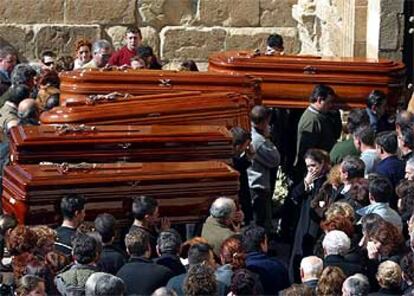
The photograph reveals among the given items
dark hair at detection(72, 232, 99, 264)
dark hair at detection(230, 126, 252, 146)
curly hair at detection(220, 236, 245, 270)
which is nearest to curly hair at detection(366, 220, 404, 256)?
curly hair at detection(220, 236, 245, 270)

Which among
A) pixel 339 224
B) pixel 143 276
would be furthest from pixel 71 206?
pixel 339 224

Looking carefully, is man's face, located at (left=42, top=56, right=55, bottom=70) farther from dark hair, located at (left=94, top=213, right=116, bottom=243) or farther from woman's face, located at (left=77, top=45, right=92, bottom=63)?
dark hair, located at (left=94, top=213, right=116, bottom=243)

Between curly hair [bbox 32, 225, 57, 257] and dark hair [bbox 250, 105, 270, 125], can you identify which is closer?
curly hair [bbox 32, 225, 57, 257]

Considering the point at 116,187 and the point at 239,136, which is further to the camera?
the point at 239,136

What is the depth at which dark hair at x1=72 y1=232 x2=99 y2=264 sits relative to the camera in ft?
30.5

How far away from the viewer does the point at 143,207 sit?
10258 mm

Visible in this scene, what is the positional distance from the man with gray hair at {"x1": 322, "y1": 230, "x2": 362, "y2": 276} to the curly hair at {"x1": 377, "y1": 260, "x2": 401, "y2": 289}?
45 centimetres

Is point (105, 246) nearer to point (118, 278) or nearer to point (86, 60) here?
point (118, 278)

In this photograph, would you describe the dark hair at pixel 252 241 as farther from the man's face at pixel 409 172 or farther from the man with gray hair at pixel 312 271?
the man's face at pixel 409 172

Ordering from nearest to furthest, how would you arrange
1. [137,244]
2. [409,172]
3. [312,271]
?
[312,271], [137,244], [409,172]

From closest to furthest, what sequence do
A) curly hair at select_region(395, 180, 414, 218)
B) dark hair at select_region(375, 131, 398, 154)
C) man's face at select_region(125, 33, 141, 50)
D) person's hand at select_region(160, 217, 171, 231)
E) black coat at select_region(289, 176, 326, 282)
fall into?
curly hair at select_region(395, 180, 414, 218) → person's hand at select_region(160, 217, 171, 231) → black coat at select_region(289, 176, 326, 282) → dark hair at select_region(375, 131, 398, 154) → man's face at select_region(125, 33, 141, 50)

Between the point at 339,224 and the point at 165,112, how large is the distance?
2.63 metres

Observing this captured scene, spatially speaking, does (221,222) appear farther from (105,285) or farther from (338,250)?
(105,285)

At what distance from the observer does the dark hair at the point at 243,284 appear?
8.88 meters
